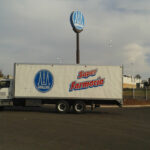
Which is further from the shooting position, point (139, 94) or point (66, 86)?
point (139, 94)

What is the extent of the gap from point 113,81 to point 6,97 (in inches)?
310

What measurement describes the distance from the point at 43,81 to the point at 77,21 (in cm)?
1150

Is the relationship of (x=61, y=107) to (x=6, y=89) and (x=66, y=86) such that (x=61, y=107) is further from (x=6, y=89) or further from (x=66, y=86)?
(x=6, y=89)

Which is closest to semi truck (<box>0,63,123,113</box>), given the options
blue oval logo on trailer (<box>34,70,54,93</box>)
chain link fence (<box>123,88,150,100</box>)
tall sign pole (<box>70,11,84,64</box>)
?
blue oval logo on trailer (<box>34,70,54,93</box>)

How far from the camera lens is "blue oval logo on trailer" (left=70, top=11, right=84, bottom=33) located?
Answer: 24517 millimetres

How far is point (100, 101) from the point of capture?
15.7 meters

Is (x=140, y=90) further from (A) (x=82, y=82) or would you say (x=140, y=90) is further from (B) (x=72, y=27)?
(A) (x=82, y=82)

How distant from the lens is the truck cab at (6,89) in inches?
628

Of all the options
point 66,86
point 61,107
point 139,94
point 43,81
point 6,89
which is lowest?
point 61,107

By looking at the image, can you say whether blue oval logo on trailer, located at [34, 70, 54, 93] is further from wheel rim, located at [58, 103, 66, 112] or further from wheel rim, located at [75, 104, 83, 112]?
wheel rim, located at [75, 104, 83, 112]

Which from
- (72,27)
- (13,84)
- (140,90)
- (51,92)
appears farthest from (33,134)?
(140,90)

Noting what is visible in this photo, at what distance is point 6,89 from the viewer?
16.1 meters

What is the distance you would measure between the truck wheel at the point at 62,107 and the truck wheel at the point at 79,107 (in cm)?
52

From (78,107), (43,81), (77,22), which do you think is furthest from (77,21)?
(78,107)
